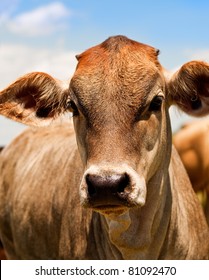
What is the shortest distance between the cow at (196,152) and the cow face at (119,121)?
4.97 meters

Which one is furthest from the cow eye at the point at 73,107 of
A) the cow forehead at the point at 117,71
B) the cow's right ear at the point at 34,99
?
the cow's right ear at the point at 34,99

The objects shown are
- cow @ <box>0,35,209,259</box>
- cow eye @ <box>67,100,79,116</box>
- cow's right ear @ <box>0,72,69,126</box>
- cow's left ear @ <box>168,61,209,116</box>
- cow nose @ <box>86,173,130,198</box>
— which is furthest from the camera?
cow's right ear @ <box>0,72,69,126</box>

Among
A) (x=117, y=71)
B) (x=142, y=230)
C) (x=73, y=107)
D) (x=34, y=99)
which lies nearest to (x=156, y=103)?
(x=117, y=71)

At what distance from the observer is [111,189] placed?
5258mm

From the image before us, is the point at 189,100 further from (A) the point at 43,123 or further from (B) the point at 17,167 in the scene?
(B) the point at 17,167

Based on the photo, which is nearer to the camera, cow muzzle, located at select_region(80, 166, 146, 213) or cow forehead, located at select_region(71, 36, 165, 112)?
cow muzzle, located at select_region(80, 166, 146, 213)

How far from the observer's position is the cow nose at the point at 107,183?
5250 millimetres

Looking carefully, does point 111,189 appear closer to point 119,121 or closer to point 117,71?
point 119,121

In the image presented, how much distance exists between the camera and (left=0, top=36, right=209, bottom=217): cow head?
17.6 ft

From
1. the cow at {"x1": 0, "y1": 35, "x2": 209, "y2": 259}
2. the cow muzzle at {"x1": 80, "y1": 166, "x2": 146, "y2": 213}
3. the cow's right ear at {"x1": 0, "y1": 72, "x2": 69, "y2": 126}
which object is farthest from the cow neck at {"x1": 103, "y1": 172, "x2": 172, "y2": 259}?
the cow's right ear at {"x1": 0, "y1": 72, "x2": 69, "y2": 126}

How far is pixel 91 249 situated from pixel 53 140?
2504mm

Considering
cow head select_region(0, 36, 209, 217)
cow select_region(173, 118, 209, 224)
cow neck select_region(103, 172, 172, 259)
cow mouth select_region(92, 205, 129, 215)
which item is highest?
cow head select_region(0, 36, 209, 217)

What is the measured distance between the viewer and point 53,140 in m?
9.17

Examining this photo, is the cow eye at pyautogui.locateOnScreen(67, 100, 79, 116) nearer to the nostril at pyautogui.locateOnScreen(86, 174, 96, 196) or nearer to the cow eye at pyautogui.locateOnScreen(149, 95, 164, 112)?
the cow eye at pyautogui.locateOnScreen(149, 95, 164, 112)
